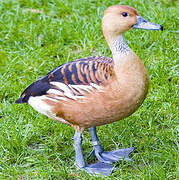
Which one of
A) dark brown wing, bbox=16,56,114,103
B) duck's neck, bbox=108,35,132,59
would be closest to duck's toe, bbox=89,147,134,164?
dark brown wing, bbox=16,56,114,103

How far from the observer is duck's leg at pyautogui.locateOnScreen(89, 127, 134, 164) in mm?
3975

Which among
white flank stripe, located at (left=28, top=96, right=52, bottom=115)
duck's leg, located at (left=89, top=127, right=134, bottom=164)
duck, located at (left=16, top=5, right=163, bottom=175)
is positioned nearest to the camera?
duck, located at (left=16, top=5, right=163, bottom=175)

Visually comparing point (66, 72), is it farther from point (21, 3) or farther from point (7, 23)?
point (21, 3)

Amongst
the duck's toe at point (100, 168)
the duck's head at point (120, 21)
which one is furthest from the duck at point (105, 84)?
the duck's toe at point (100, 168)

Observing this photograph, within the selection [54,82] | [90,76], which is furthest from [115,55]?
[54,82]

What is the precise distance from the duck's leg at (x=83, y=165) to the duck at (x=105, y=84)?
Answer: 0.16 metres

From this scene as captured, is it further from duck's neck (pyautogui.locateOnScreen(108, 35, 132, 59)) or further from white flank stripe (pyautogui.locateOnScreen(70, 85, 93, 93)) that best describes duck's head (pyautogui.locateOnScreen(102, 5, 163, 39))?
white flank stripe (pyautogui.locateOnScreen(70, 85, 93, 93))

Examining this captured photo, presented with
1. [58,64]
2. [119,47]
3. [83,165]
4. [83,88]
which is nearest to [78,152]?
[83,165]

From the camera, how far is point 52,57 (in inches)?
217

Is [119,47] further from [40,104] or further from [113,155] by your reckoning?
[113,155]

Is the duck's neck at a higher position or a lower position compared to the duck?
higher

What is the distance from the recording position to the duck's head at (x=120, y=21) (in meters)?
3.54

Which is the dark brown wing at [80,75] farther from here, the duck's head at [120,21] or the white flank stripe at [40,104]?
the duck's head at [120,21]

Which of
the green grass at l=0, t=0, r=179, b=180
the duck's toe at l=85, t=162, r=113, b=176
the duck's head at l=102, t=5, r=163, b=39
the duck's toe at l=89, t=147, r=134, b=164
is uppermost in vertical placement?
the duck's head at l=102, t=5, r=163, b=39
